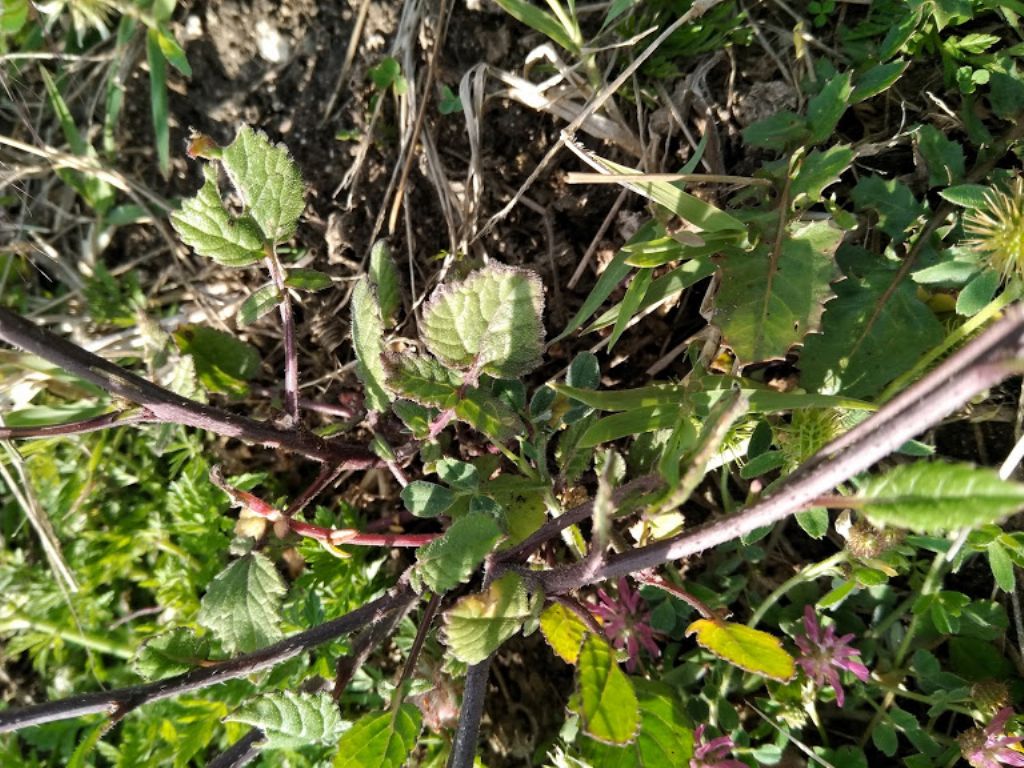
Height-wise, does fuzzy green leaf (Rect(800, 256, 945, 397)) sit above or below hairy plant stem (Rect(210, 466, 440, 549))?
above

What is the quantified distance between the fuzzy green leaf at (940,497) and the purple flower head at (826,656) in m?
0.90

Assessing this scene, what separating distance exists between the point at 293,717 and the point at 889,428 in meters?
1.16

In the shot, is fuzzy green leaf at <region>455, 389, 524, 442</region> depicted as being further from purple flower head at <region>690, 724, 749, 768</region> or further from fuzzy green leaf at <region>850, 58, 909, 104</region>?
fuzzy green leaf at <region>850, 58, 909, 104</region>

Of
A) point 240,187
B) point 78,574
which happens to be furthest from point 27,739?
point 240,187

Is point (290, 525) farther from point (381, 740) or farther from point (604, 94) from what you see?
point (604, 94)

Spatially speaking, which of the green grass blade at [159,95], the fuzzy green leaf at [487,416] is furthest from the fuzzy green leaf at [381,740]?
the green grass blade at [159,95]

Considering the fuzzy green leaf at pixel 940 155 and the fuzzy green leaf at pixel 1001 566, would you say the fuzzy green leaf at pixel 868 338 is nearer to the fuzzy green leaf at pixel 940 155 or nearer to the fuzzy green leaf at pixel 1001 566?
the fuzzy green leaf at pixel 940 155

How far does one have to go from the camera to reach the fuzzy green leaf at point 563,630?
1.51 meters

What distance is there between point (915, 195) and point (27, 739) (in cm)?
268

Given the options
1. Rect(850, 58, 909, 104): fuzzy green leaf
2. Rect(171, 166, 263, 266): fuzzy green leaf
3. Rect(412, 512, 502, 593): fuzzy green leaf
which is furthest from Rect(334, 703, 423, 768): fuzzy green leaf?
Rect(850, 58, 909, 104): fuzzy green leaf

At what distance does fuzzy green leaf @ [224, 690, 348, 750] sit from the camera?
1.48 metres

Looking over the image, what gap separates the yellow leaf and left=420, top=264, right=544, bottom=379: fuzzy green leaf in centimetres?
57

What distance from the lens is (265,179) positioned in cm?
165

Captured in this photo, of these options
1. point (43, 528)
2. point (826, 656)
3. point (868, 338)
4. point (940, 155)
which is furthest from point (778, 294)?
point (43, 528)
